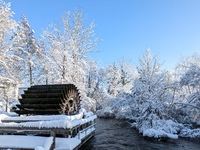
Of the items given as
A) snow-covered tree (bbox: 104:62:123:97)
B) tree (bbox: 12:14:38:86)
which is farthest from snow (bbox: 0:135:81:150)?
snow-covered tree (bbox: 104:62:123:97)

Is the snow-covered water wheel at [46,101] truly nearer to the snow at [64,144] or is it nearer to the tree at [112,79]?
the snow at [64,144]

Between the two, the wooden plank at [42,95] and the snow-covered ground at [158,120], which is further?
the snow-covered ground at [158,120]

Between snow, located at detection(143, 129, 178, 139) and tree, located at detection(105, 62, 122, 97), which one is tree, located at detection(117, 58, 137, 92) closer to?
tree, located at detection(105, 62, 122, 97)

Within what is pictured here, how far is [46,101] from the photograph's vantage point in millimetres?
7062

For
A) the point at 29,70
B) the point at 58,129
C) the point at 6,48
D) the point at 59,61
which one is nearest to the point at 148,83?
the point at 59,61

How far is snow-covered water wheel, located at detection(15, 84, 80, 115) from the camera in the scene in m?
6.82

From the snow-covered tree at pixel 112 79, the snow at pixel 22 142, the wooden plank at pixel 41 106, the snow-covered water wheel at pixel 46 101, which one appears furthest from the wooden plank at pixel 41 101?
the snow-covered tree at pixel 112 79

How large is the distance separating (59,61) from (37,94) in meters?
5.08

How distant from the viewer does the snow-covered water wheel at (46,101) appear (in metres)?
6.82

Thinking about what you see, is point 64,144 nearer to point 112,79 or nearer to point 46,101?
point 46,101

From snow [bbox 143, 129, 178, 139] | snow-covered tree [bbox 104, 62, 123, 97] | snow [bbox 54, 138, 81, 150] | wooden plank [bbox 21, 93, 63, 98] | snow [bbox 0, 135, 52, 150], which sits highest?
snow-covered tree [bbox 104, 62, 123, 97]

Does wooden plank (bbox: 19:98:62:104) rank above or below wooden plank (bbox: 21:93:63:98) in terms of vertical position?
below

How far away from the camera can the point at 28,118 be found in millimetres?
5262

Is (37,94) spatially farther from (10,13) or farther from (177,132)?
(177,132)
